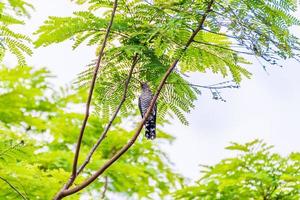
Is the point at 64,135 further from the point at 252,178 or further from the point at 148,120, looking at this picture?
the point at 148,120

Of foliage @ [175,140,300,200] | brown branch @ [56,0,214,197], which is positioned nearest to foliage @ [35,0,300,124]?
brown branch @ [56,0,214,197]

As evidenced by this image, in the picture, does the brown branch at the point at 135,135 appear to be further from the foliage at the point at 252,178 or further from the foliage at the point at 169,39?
the foliage at the point at 252,178

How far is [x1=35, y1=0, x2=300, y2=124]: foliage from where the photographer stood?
211 cm

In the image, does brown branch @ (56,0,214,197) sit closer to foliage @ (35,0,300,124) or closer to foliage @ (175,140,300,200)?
foliage @ (35,0,300,124)

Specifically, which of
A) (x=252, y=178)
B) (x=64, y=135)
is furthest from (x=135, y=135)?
(x=64, y=135)

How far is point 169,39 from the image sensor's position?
225cm

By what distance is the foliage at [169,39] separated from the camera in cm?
211

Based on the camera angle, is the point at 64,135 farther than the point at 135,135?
Yes

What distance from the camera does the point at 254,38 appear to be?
2.10m

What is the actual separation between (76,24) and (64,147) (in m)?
8.03

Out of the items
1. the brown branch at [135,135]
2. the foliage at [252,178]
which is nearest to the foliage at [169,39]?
the brown branch at [135,135]

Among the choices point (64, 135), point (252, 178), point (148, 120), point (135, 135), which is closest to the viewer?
point (135, 135)

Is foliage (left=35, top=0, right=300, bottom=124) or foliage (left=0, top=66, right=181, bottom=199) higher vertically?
foliage (left=0, top=66, right=181, bottom=199)

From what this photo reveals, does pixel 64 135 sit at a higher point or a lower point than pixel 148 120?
higher
